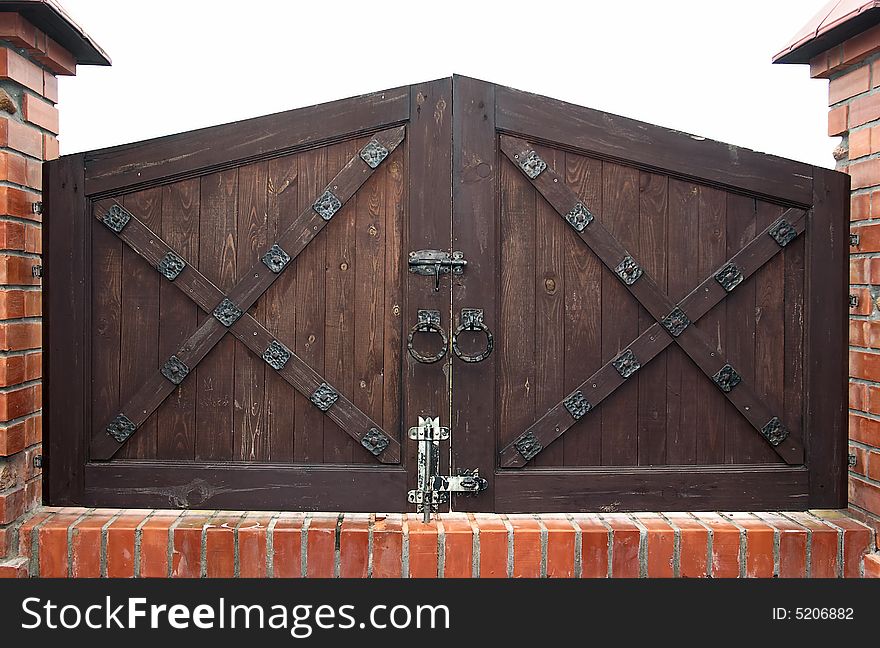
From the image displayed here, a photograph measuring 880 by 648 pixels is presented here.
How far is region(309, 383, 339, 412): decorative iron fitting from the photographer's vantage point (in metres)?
3.08

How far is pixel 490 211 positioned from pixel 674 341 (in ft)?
2.93

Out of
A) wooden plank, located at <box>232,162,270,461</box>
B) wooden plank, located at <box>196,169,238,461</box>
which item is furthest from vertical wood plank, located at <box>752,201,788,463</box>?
wooden plank, located at <box>196,169,238,461</box>

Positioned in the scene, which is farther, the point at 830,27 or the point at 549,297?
the point at 549,297

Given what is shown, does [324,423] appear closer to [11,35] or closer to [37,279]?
[37,279]

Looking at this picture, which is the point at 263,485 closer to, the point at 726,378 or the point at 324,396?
the point at 324,396

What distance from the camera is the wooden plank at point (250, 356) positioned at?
3.08m

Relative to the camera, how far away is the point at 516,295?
3.08m

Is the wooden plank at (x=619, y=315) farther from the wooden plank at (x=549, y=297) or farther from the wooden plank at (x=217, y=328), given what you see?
the wooden plank at (x=217, y=328)

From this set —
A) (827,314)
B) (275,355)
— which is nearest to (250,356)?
(275,355)

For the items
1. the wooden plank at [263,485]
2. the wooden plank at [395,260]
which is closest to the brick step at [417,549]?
the wooden plank at [263,485]

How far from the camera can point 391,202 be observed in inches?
121

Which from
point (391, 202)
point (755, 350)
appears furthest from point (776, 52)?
point (391, 202)

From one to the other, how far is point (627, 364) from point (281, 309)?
138 cm

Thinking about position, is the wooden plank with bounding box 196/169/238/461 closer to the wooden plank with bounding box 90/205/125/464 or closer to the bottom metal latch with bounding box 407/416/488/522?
the wooden plank with bounding box 90/205/125/464
